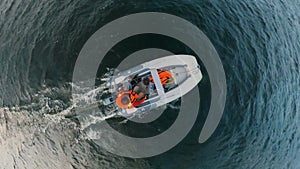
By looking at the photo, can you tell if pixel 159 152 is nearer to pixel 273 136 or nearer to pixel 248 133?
pixel 248 133

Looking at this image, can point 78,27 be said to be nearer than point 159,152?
No

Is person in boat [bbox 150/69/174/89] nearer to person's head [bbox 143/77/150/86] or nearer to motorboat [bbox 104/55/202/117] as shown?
motorboat [bbox 104/55/202/117]

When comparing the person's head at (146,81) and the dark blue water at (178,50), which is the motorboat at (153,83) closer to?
the person's head at (146,81)

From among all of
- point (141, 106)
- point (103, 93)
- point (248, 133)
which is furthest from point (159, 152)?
point (248, 133)

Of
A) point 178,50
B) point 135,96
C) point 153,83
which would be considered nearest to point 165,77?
point 153,83

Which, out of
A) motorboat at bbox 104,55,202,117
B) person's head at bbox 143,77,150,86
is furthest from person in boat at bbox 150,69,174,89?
person's head at bbox 143,77,150,86

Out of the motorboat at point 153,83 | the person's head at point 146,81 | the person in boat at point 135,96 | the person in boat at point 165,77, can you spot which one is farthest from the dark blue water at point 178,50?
the person's head at point 146,81
